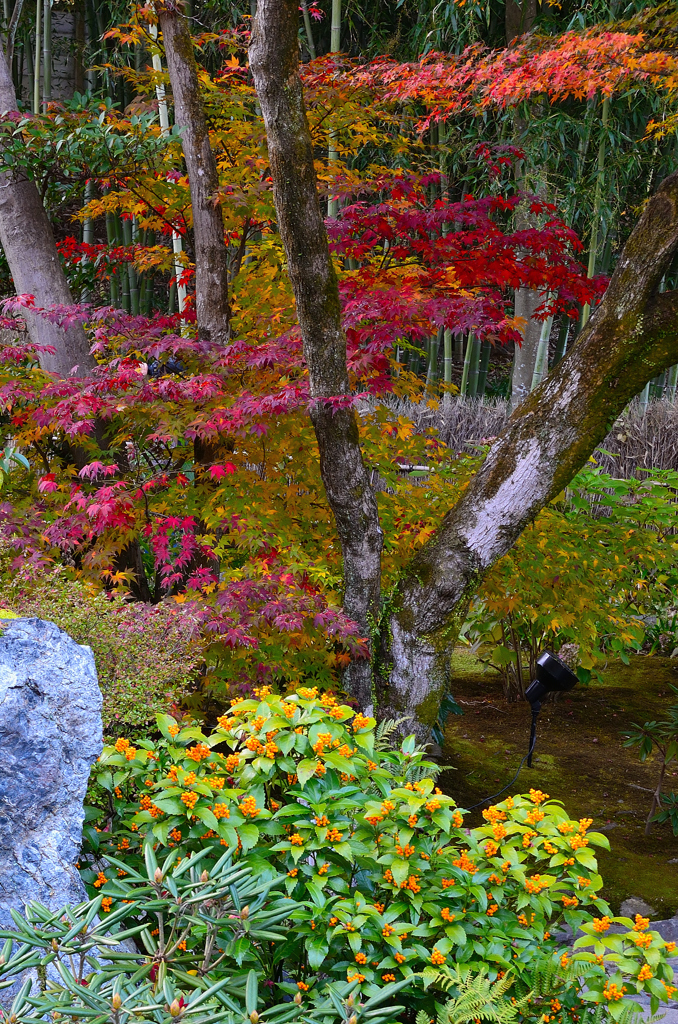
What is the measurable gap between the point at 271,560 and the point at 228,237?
1.85m

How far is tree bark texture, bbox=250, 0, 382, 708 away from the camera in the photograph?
115 inches

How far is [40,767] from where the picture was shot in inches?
64.2

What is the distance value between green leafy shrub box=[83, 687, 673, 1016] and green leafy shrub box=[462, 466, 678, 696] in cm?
186

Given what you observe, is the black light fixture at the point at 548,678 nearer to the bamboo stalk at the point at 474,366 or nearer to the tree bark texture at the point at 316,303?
the tree bark texture at the point at 316,303

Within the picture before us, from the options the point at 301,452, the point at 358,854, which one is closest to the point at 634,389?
the point at 301,452

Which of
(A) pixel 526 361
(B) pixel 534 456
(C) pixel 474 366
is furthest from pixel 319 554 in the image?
(C) pixel 474 366

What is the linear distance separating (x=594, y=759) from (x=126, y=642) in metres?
A: 3.14

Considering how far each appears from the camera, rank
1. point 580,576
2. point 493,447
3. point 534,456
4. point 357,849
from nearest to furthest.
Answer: point 357,849
point 534,456
point 493,447
point 580,576

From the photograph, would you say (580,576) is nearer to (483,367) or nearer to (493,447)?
(493,447)

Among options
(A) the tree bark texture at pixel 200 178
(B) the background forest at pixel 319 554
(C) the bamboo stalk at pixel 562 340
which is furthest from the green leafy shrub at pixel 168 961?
(C) the bamboo stalk at pixel 562 340

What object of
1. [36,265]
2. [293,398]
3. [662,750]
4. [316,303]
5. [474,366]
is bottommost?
[662,750]

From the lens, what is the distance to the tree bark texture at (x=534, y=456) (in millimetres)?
3180

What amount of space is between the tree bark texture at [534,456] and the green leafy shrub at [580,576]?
275 millimetres

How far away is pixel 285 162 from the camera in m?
3.00
